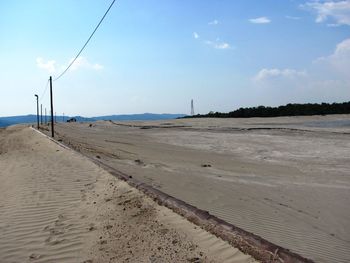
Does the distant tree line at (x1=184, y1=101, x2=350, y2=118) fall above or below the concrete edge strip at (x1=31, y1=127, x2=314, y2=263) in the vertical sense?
above

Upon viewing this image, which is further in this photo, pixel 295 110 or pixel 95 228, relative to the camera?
pixel 295 110

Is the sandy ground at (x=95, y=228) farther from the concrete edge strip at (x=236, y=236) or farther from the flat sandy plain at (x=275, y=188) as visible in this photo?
the flat sandy plain at (x=275, y=188)

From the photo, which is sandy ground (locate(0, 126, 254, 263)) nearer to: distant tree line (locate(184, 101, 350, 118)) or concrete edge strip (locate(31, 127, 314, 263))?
concrete edge strip (locate(31, 127, 314, 263))

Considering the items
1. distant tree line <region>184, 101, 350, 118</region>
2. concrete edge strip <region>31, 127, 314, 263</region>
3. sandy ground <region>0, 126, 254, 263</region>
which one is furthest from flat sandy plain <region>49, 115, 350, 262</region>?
distant tree line <region>184, 101, 350, 118</region>

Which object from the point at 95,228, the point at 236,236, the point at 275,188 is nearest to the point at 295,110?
the point at 275,188

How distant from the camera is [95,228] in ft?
25.0

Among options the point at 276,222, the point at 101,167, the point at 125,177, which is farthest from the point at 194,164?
the point at 276,222

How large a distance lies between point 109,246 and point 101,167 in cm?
805

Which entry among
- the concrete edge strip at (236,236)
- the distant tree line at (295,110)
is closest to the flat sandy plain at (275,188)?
the concrete edge strip at (236,236)

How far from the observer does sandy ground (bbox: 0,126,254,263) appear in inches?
244

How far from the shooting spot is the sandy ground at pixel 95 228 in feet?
20.3

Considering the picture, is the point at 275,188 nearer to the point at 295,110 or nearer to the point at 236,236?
the point at 236,236

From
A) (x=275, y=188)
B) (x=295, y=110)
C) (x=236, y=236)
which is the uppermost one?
(x=295, y=110)

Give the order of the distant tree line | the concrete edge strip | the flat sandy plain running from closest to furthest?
the concrete edge strip
the flat sandy plain
the distant tree line
